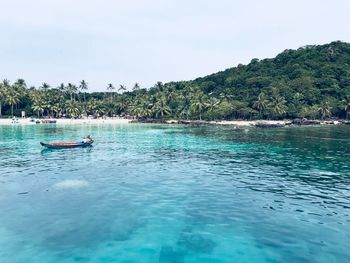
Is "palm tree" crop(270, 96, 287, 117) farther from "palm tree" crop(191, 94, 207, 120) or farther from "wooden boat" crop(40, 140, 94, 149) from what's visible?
"wooden boat" crop(40, 140, 94, 149)

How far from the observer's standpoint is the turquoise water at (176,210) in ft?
61.8

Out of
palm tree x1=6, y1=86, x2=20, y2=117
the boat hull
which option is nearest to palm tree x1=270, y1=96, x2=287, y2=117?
the boat hull

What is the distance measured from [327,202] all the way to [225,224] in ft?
33.6

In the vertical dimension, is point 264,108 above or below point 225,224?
above

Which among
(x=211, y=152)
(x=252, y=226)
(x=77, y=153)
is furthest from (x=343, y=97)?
(x=252, y=226)

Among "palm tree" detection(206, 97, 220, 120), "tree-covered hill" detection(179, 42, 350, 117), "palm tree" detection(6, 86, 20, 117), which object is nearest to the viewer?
"tree-covered hill" detection(179, 42, 350, 117)

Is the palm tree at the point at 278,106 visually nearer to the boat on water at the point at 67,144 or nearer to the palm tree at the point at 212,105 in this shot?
the palm tree at the point at 212,105

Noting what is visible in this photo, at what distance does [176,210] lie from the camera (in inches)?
1006

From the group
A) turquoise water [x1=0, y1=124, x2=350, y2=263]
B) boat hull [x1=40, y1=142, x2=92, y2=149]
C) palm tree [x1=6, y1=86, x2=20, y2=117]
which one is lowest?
turquoise water [x1=0, y1=124, x2=350, y2=263]

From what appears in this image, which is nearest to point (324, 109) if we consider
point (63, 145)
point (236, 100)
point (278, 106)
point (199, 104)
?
point (278, 106)

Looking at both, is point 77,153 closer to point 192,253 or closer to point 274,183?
point 274,183

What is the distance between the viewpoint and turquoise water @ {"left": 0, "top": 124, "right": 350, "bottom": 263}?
1883cm

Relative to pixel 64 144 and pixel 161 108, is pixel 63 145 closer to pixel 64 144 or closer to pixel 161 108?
pixel 64 144

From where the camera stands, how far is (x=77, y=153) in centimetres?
5653
